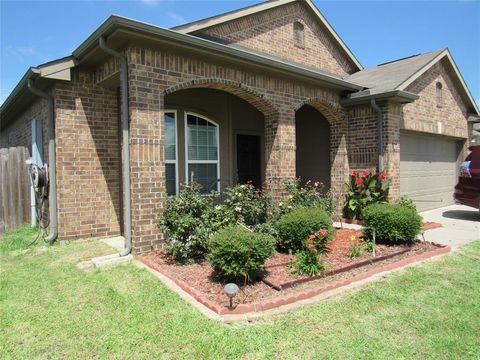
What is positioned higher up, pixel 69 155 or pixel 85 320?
pixel 69 155

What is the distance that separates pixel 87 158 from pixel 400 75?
8.46m

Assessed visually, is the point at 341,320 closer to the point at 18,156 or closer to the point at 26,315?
the point at 26,315

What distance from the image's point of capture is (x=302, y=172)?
1098 cm

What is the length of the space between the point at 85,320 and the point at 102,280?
1114 millimetres

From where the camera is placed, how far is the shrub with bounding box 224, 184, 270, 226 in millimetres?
5750

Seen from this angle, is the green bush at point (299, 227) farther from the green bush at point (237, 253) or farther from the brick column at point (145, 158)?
the brick column at point (145, 158)

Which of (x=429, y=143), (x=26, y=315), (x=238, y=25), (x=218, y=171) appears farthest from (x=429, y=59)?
(x=26, y=315)

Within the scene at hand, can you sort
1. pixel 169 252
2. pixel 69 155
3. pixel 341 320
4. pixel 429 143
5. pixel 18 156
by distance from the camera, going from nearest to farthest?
pixel 341 320
pixel 169 252
pixel 69 155
pixel 18 156
pixel 429 143

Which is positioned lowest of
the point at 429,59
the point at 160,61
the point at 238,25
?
the point at 160,61

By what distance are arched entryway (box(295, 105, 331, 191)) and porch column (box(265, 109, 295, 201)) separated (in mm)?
2546

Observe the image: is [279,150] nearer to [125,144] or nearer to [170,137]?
[170,137]

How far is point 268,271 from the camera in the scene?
4867 mm

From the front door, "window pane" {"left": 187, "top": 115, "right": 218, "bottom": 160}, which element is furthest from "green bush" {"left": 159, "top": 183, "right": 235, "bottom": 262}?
the front door

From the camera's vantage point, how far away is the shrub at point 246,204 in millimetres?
5750
